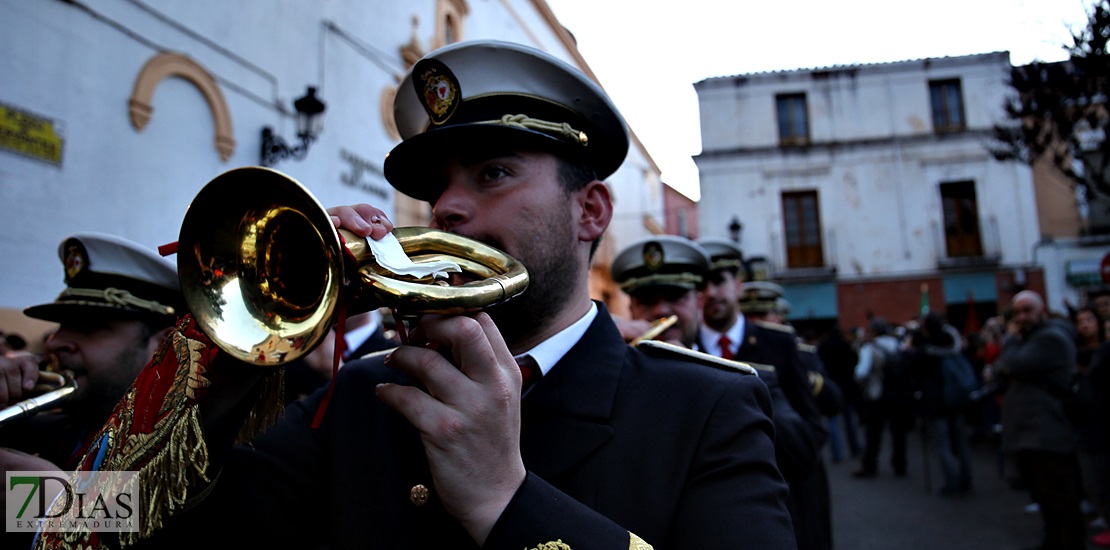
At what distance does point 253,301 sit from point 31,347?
6.48m

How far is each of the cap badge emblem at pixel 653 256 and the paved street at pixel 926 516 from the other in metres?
3.92

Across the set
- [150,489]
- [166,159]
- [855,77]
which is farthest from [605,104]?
[855,77]

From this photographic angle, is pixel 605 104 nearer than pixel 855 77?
Yes

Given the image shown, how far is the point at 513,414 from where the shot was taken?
1.25 meters

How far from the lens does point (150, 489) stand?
142 centimetres

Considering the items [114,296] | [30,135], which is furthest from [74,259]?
[30,135]

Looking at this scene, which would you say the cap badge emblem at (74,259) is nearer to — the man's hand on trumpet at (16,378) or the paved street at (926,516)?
the man's hand on trumpet at (16,378)

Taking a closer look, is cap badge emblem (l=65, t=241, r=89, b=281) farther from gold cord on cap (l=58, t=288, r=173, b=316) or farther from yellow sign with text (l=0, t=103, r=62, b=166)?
yellow sign with text (l=0, t=103, r=62, b=166)

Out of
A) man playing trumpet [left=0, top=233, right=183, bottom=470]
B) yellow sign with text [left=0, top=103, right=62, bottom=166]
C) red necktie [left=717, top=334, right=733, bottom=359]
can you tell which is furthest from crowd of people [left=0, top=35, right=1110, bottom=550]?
yellow sign with text [left=0, top=103, right=62, bottom=166]

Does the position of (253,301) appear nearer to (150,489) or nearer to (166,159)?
(150,489)

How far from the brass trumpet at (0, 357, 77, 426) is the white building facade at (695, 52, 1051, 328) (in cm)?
2077

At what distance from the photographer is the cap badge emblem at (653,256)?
4.30 metres

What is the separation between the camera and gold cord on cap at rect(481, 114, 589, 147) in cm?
172
